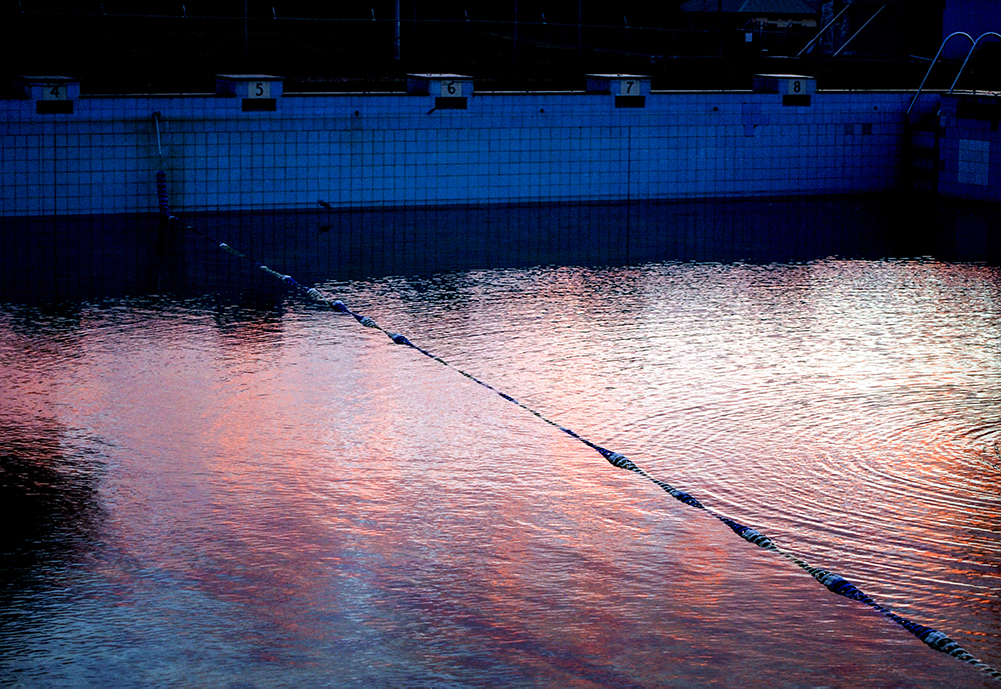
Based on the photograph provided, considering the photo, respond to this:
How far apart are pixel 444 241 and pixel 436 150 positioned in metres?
3.95

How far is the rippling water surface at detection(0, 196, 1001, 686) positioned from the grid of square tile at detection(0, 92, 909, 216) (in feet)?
22.9

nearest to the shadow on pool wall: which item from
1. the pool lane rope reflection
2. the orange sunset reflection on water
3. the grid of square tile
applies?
the grid of square tile

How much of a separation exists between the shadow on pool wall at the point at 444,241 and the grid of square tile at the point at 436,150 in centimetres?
44

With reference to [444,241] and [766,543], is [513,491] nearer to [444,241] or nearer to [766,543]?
[766,543]

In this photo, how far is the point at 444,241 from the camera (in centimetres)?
1612

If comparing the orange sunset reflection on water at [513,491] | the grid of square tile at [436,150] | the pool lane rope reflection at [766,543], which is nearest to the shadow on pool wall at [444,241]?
the grid of square tile at [436,150]

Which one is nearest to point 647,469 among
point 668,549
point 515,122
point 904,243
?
point 668,549

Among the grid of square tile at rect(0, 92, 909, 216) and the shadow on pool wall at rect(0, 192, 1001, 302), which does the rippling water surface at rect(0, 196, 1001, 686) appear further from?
the grid of square tile at rect(0, 92, 909, 216)

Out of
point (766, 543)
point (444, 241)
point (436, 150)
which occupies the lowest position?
point (766, 543)

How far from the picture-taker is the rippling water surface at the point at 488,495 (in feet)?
16.3

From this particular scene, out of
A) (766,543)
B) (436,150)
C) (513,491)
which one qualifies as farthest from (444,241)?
(766,543)

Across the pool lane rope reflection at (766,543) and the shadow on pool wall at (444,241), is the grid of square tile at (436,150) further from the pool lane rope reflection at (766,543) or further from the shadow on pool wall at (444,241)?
the pool lane rope reflection at (766,543)

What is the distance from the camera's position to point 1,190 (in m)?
17.5

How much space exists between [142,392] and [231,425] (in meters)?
1.04
